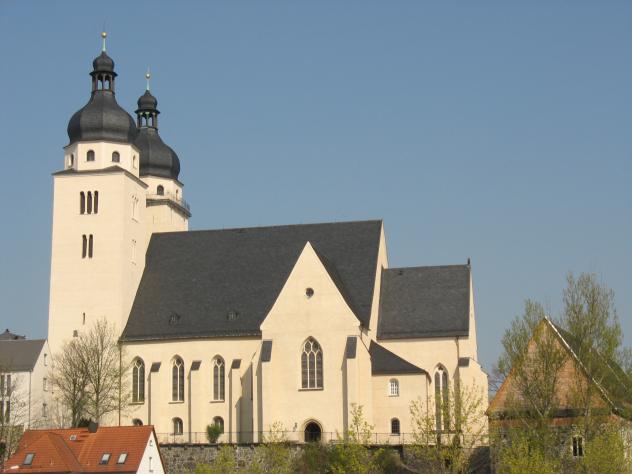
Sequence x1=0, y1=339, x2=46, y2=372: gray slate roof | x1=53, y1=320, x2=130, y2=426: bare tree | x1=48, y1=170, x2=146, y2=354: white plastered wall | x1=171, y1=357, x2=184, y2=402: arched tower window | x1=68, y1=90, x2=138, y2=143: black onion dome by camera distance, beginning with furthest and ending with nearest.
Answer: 1. x1=0, y1=339, x2=46, y2=372: gray slate roof
2. x1=68, y1=90, x2=138, y2=143: black onion dome
3. x1=48, y1=170, x2=146, y2=354: white plastered wall
4. x1=171, y1=357, x2=184, y2=402: arched tower window
5. x1=53, y1=320, x2=130, y2=426: bare tree

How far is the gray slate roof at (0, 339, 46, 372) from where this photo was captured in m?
82.7

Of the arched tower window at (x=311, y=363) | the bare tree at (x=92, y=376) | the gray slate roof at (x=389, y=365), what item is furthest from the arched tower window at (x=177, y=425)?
the gray slate roof at (x=389, y=365)

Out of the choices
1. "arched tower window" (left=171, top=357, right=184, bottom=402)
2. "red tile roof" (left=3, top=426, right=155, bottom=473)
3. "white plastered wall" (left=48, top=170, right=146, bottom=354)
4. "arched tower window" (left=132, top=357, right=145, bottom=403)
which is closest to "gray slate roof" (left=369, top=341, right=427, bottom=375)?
"arched tower window" (left=171, top=357, right=184, bottom=402)

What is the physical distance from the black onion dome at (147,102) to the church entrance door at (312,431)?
31383 millimetres

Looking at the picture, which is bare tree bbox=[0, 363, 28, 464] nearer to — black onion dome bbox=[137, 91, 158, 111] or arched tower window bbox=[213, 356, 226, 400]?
arched tower window bbox=[213, 356, 226, 400]

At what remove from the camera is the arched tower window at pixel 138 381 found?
74.4 metres

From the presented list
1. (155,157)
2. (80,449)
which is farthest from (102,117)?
(80,449)

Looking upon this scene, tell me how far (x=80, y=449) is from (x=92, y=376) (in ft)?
36.2

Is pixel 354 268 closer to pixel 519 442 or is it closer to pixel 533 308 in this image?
pixel 533 308

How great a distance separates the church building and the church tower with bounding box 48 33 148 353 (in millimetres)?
82

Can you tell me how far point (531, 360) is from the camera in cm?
5772

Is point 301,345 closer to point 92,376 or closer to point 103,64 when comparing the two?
point 92,376

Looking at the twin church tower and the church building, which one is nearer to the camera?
the church building

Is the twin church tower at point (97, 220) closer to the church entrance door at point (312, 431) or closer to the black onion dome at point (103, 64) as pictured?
the black onion dome at point (103, 64)
